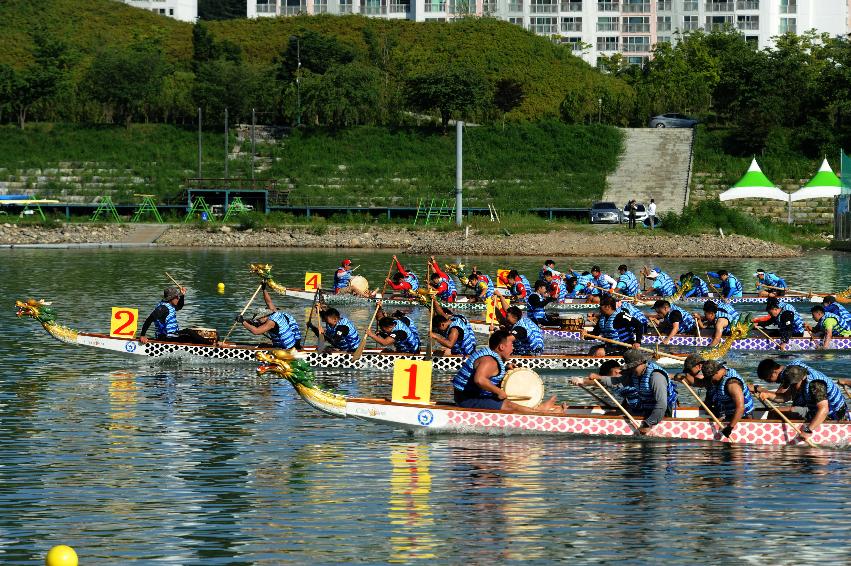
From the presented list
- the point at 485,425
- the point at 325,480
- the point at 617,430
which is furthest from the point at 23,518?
the point at 617,430

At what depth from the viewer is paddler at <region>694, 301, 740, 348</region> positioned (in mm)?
31297

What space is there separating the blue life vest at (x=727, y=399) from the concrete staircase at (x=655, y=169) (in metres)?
59.2

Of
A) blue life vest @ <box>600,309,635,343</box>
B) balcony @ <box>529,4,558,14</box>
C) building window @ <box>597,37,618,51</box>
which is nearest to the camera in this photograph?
blue life vest @ <box>600,309,635,343</box>

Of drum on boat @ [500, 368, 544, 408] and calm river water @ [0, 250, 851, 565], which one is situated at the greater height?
drum on boat @ [500, 368, 544, 408]

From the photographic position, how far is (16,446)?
70.6 ft

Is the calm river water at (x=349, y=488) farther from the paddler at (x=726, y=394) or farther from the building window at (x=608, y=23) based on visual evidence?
the building window at (x=608, y=23)

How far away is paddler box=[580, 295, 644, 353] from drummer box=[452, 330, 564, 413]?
24.8ft

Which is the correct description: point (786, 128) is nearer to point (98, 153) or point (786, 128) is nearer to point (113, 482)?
point (98, 153)

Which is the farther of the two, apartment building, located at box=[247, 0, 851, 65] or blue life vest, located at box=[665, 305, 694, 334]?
apartment building, located at box=[247, 0, 851, 65]

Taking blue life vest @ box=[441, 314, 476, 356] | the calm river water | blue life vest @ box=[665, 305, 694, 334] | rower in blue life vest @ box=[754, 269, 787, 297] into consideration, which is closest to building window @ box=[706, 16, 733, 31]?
rower in blue life vest @ box=[754, 269, 787, 297]

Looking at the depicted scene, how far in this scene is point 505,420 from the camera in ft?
71.2

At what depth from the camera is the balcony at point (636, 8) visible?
132000mm

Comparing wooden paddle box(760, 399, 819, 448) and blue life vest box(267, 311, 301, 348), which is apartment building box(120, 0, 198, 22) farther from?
wooden paddle box(760, 399, 819, 448)

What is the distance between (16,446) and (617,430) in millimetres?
9705
